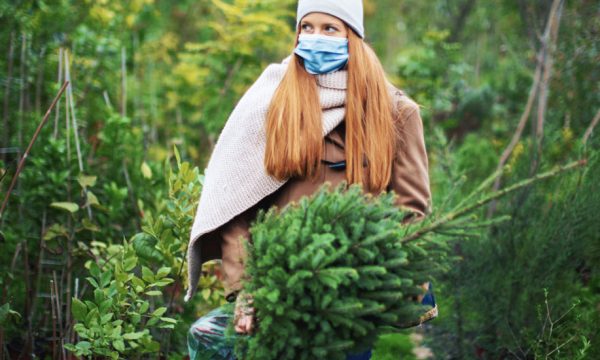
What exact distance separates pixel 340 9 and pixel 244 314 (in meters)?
1.20

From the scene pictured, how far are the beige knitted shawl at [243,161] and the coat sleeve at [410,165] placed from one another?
0.76 feet

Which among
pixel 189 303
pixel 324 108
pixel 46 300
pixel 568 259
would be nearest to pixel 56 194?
pixel 46 300

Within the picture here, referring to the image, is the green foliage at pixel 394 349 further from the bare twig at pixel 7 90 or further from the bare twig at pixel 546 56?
the bare twig at pixel 7 90

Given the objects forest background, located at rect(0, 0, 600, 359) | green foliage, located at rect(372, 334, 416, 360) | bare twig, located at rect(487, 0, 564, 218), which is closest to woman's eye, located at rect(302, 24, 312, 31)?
forest background, located at rect(0, 0, 600, 359)

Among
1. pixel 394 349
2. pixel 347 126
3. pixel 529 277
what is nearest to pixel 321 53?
pixel 347 126

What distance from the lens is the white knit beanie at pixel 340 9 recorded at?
254 centimetres

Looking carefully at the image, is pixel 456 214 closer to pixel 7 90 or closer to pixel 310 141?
pixel 310 141

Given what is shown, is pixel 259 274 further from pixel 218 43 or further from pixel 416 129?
pixel 218 43

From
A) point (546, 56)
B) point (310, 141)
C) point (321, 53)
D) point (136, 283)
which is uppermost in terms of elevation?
point (321, 53)

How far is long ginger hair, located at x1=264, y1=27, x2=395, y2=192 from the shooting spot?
238 centimetres

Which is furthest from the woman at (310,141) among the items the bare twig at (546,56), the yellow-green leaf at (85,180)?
the bare twig at (546,56)

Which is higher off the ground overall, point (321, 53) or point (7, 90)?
Result: point (321, 53)

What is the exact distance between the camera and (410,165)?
248 centimetres

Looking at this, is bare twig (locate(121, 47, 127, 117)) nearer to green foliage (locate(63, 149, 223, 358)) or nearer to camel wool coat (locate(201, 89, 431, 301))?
green foliage (locate(63, 149, 223, 358))
